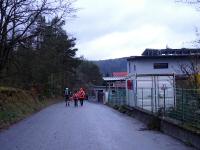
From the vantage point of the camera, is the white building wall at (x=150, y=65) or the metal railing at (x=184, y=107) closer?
the metal railing at (x=184, y=107)

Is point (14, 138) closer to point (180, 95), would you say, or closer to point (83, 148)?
point (83, 148)

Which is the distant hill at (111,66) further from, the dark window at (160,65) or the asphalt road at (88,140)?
the asphalt road at (88,140)

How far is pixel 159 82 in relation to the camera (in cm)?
3375

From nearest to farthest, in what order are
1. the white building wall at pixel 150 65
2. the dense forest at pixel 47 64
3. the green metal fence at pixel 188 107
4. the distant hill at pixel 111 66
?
the green metal fence at pixel 188 107 → the dense forest at pixel 47 64 → the white building wall at pixel 150 65 → the distant hill at pixel 111 66

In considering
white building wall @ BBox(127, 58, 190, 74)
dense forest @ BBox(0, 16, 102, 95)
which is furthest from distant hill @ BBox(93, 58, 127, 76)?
white building wall @ BBox(127, 58, 190, 74)

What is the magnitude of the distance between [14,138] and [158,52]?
2225 inches

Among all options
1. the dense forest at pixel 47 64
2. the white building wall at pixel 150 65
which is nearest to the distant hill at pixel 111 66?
the dense forest at pixel 47 64

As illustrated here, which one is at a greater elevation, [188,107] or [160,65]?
[160,65]

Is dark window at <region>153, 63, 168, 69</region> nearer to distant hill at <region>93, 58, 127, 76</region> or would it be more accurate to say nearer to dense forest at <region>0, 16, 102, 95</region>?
dense forest at <region>0, 16, 102, 95</region>

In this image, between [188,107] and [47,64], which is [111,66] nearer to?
[47,64]

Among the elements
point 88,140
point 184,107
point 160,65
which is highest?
point 160,65

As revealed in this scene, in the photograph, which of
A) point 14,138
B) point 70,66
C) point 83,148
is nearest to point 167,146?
point 83,148

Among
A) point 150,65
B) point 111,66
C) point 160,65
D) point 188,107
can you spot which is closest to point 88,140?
point 188,107

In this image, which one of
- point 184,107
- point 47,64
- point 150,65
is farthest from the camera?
point 150,65
